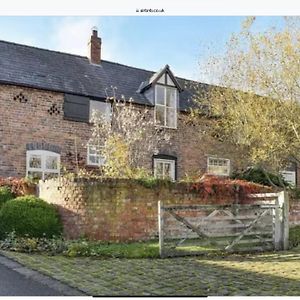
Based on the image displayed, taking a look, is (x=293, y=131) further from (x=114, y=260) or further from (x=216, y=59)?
(x=114, y=260)

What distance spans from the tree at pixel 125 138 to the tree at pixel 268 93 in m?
3.21

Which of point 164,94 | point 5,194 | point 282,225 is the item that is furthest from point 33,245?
point 164,94

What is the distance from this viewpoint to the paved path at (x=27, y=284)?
5.71 metres

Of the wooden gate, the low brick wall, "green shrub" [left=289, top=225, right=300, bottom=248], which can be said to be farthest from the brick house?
the wooden gate

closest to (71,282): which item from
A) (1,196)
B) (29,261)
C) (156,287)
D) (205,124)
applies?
(156,287)

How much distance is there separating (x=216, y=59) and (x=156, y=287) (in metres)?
9.98

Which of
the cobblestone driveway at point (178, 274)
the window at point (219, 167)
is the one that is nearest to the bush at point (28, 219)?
the cobblestone driveway at point (178, 274)

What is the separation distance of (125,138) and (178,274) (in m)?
8.56

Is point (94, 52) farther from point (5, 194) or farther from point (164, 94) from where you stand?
point (5, 194)

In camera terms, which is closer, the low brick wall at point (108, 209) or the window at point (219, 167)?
the low brick wall at point (108, 209)

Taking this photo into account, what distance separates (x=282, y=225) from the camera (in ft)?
35.2

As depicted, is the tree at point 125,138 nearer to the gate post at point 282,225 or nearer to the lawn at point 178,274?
the gate post at point 282,225

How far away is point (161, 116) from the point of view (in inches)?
757

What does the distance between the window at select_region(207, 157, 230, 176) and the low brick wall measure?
6489 millimetres
